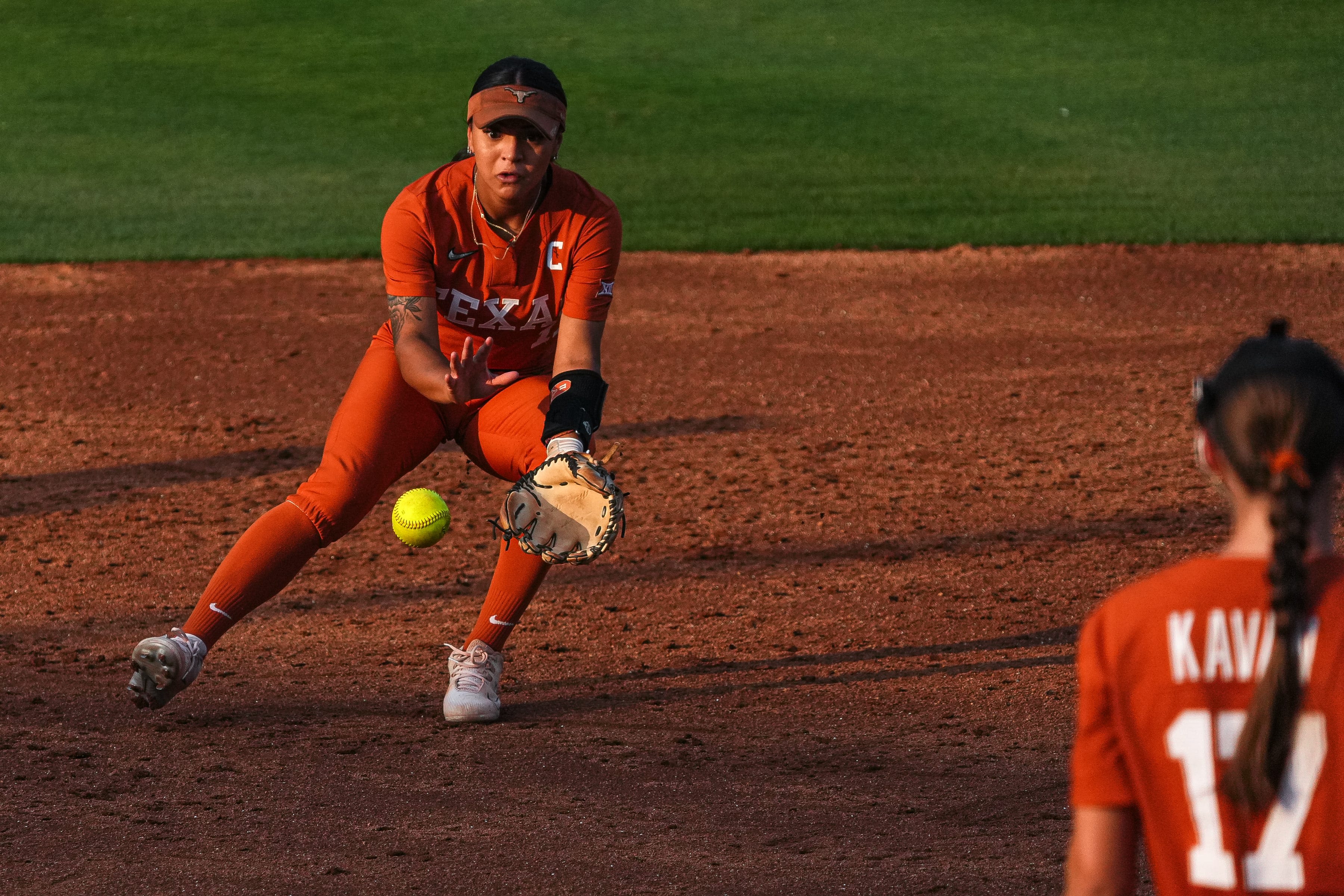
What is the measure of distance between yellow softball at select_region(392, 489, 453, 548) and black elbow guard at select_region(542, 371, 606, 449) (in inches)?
42.8

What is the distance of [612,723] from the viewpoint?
4.74 m

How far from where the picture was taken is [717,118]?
16969 millimetres

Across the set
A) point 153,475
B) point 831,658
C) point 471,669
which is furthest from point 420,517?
point 153,475

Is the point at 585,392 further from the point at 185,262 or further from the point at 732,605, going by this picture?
the point at 185,262

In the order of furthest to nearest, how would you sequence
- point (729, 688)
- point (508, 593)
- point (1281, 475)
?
1. point (729, 688)
2. point (508, 593)
3. point (1281, 475)

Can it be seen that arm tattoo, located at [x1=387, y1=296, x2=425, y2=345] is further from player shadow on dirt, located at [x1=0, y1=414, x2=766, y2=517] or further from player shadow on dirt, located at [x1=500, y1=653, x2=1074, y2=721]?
player shadow on dirt, located at [x1=0, y1=414, x2=766, y2=517]

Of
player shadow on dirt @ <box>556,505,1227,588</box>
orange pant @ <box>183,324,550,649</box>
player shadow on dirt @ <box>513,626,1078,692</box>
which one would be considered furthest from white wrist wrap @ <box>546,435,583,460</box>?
player shadow on dirt @ <box>556,505,1227,588</box>

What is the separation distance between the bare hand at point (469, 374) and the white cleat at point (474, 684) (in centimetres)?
90

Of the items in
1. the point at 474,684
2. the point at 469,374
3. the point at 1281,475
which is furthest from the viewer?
the point at 474,684

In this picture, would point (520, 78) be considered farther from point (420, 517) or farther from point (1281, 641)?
point (1281, 641)

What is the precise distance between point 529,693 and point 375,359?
121 cm

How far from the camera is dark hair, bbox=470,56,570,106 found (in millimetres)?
4516

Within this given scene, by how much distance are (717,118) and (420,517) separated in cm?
1218

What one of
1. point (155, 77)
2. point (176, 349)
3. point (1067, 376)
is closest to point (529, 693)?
point (1067, 376)
